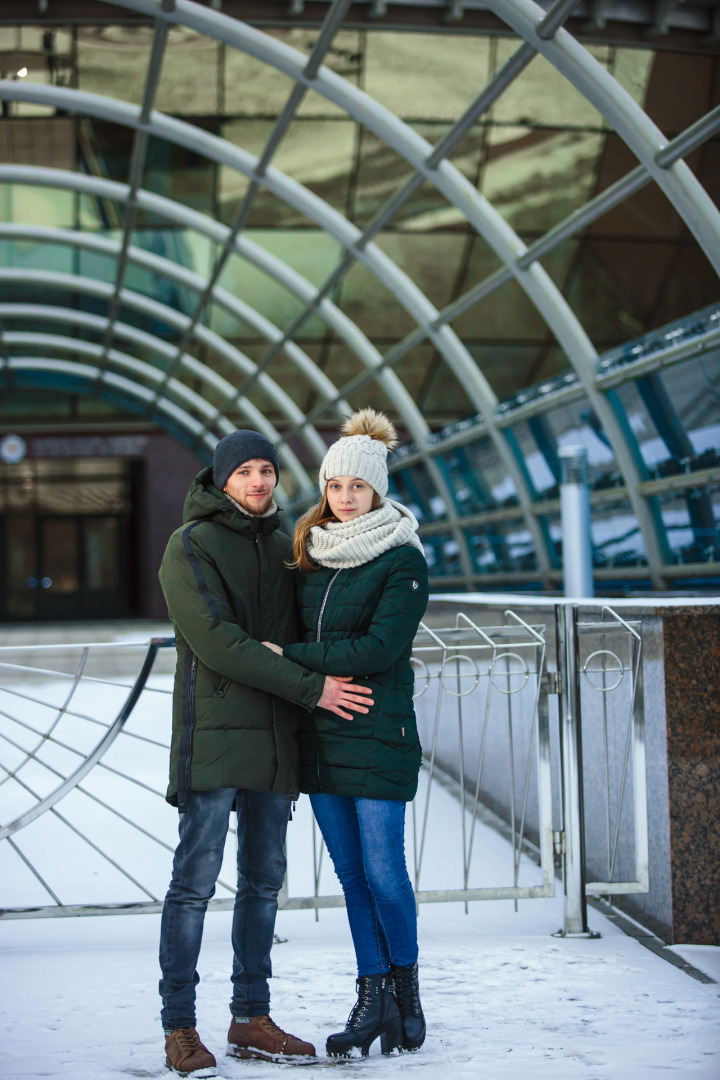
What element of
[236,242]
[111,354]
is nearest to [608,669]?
[236,242]

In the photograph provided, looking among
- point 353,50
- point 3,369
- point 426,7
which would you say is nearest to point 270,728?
point 426,7

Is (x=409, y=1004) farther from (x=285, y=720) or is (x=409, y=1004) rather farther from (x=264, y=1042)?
(x=285, y=720)

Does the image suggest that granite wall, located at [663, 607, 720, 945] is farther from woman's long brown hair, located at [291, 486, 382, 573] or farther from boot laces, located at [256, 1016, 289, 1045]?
boot laces, located at [256, 1016, 289, 1045]

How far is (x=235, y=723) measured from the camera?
349 centimetres

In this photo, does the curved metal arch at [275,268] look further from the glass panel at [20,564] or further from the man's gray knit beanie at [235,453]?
the glass panel at [20,564]

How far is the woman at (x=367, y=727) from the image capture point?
3.55m

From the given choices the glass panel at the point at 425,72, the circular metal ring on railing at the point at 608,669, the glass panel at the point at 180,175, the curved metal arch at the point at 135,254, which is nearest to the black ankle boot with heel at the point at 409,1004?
the circular metal ring on railing at the point at 608,669

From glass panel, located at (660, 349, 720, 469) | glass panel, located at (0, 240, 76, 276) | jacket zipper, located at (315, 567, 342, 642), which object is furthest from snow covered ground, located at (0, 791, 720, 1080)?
glass panel, located at (0, 240, 76, 276)

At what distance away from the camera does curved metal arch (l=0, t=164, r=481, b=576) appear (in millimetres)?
14805

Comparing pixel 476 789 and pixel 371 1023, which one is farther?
pixel 476 789

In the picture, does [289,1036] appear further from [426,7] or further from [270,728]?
[426,7]

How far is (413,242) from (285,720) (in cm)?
1927

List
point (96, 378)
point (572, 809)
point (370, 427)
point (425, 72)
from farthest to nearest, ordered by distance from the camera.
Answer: point (96, 378) → point (425, 72) → point (572, 809) → point (370, 427)

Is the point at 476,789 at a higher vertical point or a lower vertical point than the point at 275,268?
lower
